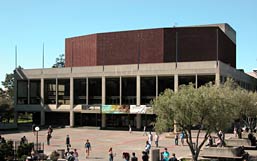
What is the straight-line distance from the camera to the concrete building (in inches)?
2403

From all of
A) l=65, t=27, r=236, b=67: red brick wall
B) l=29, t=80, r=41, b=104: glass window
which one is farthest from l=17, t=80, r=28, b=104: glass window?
l=65, t=27, r=236, b=67: red brick wall


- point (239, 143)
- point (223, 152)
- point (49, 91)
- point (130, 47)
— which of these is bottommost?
point (239, 143)

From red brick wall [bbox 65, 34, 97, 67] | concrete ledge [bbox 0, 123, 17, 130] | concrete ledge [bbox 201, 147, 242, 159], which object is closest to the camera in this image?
concrete ledge [bbox 201, 147, 242, 159]

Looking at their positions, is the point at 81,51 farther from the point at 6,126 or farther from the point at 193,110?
the point at 193,110

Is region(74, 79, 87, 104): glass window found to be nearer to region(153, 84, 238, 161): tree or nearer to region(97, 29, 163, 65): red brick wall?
region(97, 29, 163, 65): red brick wall

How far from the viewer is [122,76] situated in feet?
209

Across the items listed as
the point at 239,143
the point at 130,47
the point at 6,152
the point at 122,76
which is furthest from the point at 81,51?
the point at 6,152

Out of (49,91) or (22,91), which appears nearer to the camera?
(49,91)

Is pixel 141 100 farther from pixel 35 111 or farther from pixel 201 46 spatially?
pixel 35 111

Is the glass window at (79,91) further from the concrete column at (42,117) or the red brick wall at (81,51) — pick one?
the red brick wall at (81,51)

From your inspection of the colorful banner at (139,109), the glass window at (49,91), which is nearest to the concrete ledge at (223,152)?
the colorful banner at (139,109)

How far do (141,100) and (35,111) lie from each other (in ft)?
69.4

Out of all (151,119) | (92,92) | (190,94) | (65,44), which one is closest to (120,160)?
(190,94)

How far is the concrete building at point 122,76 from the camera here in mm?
61031
